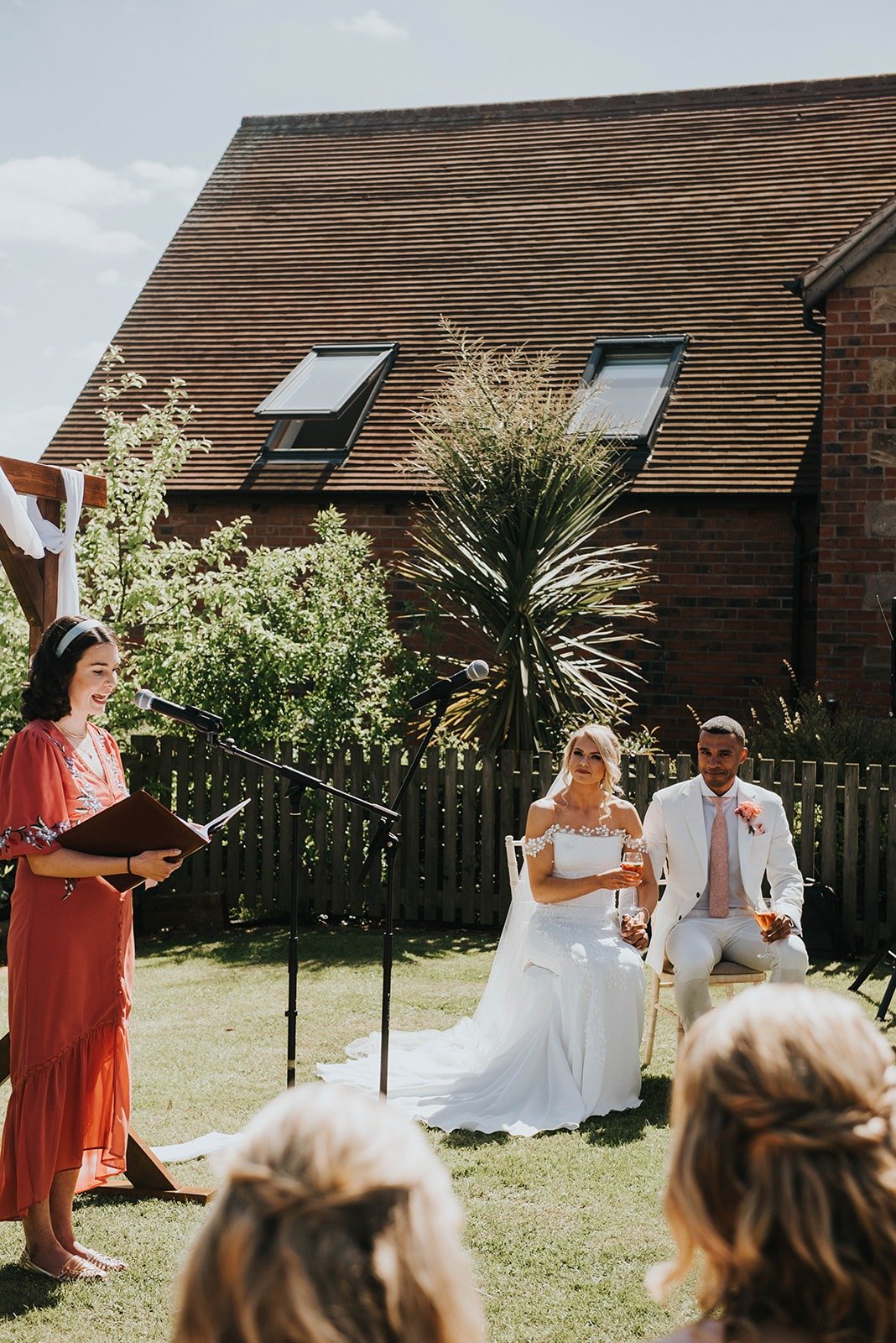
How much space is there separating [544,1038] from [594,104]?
14827 millimetres

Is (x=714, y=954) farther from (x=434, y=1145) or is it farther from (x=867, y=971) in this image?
(x=867, y=971)

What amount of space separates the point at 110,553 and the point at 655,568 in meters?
5.41

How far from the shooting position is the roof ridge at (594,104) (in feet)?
55.5

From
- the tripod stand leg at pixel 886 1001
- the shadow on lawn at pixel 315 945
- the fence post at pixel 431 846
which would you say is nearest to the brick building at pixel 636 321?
the fence post at pixel 431 846

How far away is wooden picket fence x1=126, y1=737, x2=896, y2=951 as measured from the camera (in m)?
10.1

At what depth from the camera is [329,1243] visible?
4.43 ft

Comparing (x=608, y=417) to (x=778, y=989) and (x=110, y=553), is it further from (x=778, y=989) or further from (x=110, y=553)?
(x=778, y=989)

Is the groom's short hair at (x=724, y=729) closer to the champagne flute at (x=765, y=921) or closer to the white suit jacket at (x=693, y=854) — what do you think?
the white suit jacket at (x=693, y=854)

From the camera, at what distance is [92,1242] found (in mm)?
4691

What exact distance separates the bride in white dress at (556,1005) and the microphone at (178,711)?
2365 mm

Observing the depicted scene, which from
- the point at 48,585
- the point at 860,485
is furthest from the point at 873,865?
the point at 48,585

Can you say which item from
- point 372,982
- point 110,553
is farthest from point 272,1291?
point 110,553

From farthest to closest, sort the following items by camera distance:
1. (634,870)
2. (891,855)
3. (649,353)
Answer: (649,353) → (891,855) → (634,870)

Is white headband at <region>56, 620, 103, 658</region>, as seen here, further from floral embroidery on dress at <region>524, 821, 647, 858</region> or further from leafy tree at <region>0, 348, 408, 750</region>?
leafy tree at <region>0, 348, 408, 750</region>
